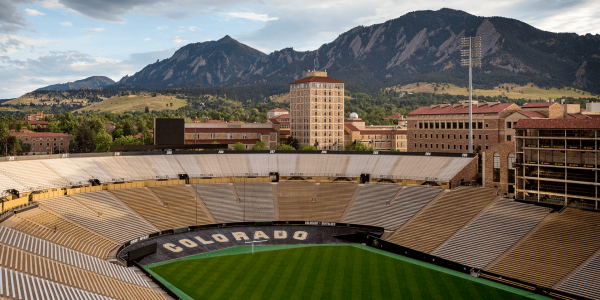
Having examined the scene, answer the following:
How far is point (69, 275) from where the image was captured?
2541cm

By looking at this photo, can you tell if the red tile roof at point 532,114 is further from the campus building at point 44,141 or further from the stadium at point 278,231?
the campus building at point 44,141

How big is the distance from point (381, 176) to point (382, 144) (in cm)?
7183

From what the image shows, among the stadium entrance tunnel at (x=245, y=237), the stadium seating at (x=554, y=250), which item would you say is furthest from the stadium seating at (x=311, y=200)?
the stadium seating at (x=554, y=250)

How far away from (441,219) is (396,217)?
484cm

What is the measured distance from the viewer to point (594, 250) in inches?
1193

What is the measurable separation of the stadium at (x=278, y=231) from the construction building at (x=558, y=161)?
4.50 feet

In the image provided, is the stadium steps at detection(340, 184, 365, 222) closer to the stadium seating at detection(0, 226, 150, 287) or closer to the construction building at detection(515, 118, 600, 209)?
the construction building at detection(515, 118, 600, 209)

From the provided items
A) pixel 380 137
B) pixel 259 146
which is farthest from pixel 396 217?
pixel 380 137

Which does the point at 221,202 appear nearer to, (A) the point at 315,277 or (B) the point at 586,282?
(A) the point at 315,277

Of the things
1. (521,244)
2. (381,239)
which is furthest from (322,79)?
(521,244)

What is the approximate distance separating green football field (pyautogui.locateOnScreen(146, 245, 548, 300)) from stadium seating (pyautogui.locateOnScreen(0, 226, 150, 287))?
2.76 m

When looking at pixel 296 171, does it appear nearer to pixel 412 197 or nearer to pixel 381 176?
pixel 381 176

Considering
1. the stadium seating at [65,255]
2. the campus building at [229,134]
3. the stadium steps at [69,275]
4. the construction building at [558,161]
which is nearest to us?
the stadium steps at [69,275]

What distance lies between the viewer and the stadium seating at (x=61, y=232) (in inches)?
1287
